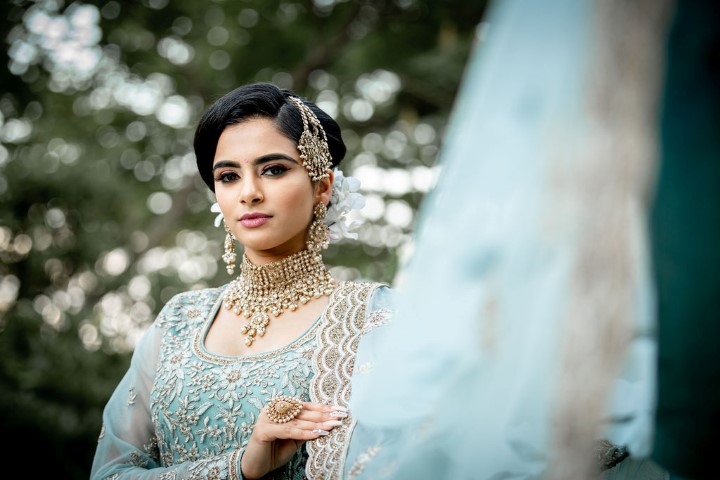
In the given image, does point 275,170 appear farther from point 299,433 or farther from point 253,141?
point 299,433

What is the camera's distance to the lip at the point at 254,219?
1.85 meters

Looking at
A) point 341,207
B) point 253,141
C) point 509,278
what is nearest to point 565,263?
point 509,278

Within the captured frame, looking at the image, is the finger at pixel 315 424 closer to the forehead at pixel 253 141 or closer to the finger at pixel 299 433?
the finger at pixel 299 433

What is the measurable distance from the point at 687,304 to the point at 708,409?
0.17m

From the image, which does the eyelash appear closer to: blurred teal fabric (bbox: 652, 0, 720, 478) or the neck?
the neck

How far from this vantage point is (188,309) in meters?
2.13

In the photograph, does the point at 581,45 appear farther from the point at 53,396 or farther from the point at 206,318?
the point at 53,396

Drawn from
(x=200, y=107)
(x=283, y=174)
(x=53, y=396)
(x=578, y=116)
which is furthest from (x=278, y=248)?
(x=200, y=107)

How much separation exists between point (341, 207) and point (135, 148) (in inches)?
215

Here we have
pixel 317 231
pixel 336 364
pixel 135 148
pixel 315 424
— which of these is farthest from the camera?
pixel 135 148

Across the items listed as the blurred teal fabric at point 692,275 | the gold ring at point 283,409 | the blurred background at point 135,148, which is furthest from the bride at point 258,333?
the blurred background at point 135,148

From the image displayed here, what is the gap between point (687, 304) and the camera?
104cm

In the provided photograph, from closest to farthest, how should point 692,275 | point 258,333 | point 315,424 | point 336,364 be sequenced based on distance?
point 692,275 < point 315,424 < point 336,364 < point 258,333

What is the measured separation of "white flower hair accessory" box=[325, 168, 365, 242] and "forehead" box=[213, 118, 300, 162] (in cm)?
27
